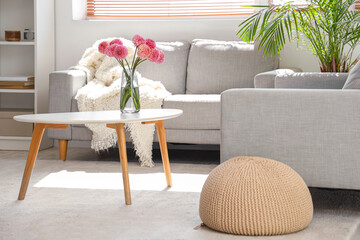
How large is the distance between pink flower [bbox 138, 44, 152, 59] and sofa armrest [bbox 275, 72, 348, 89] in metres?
0.68

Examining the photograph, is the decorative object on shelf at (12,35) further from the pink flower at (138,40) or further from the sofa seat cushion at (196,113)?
the pink flower at (138,40)

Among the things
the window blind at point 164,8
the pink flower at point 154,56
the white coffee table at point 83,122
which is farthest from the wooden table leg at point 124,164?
the window blind at point 164,8

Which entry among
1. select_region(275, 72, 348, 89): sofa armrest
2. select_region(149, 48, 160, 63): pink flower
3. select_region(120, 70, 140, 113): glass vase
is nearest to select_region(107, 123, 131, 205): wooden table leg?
select_region(120, 70, 140, 113): glass vase

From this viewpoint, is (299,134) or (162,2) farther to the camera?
(162,2)

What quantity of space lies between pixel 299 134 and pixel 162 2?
270 centimetres

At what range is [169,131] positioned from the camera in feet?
12.3

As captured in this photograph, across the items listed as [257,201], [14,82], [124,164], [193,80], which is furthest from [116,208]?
[14,82]

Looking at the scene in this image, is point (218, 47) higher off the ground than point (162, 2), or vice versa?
point (162, 2)

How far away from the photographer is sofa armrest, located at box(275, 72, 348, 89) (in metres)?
2.93

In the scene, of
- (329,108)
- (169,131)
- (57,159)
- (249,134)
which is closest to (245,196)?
(249,134)

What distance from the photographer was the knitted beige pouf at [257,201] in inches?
Answer: 83.3

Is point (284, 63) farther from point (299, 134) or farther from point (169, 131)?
point (299, 134)

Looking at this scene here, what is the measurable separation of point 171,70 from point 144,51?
55.1 inches

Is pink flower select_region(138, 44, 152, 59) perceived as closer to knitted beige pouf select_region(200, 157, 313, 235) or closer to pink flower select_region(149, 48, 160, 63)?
pink flower select_region(149, 48, 160, 63)
